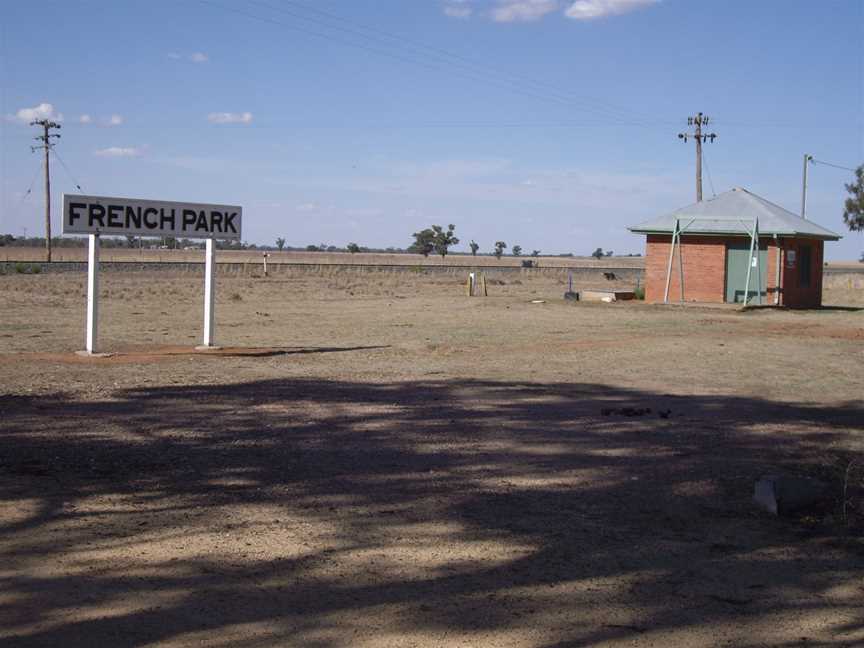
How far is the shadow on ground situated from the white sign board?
6722 mm

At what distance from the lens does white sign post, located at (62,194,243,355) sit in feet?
59.1

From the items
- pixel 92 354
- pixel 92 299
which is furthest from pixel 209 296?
pixel 92 354

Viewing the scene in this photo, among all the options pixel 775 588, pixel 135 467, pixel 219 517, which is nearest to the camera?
pixel 775 588

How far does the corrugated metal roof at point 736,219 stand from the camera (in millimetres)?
37250

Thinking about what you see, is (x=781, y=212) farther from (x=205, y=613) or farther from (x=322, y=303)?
(x=205, y=613)

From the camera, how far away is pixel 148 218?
18.9 meters

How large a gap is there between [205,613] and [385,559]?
4.51 ft

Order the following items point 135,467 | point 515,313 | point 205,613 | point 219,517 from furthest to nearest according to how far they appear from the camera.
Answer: point 515,313
point 135,467
point 219,517
point 205,613

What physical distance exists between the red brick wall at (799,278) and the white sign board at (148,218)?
23.5 metres

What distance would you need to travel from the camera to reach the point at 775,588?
646 centimetres

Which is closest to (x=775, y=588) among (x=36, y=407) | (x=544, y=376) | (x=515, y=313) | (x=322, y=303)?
(x=36, y=407)

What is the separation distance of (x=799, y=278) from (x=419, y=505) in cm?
3403

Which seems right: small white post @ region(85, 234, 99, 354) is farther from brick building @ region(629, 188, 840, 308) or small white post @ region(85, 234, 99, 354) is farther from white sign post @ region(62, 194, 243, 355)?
brick building @ region(629, 188, 840, 308)

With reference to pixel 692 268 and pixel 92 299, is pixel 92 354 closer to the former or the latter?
pixel 92 299
